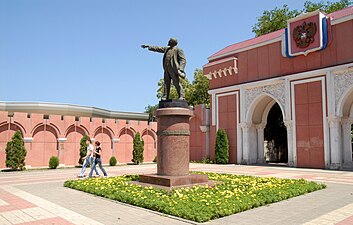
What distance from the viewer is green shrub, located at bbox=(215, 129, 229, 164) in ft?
70.3

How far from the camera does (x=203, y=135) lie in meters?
23.8

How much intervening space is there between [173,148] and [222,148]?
42.7 ft

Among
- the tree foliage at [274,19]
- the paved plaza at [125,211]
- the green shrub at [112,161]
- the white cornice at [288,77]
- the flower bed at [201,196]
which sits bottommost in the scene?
the green shrub at [112,161]

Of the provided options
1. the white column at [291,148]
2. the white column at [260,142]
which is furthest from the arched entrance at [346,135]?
the white column at [260,142]

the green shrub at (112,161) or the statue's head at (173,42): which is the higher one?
the statue's head at (173,42)

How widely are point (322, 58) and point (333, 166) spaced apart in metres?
5.74

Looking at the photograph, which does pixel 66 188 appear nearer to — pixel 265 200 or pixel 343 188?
pixel 265 200

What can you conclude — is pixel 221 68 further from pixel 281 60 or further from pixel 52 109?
pixel 52 109

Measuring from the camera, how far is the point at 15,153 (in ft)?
59.9

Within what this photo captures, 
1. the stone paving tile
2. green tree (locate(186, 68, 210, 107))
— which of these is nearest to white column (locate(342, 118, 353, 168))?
the stone paving tile

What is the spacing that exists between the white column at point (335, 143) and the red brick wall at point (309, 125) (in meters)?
0.50

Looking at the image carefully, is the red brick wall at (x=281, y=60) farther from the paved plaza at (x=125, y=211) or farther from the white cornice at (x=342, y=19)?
the paved plaza at (x=125, y=211)

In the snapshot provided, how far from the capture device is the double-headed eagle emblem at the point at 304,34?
1731 cm

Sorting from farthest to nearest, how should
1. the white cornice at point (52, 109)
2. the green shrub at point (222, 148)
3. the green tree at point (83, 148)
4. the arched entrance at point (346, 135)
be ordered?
the white cornice at point (52, 109) → the green shrub at point (222, 148) → the green tree at point (83, 148) → the arched entrance at point (346, 135)
